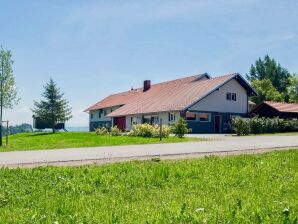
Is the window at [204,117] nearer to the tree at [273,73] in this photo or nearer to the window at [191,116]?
the window at [191,116]

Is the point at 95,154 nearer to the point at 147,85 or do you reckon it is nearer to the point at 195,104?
the point at 195,104

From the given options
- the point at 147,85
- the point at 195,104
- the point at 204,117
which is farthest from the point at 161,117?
the point at 147,85

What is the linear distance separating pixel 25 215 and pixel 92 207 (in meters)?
0.94

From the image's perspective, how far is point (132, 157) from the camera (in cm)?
1284

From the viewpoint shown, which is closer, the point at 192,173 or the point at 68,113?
the point at 192,173

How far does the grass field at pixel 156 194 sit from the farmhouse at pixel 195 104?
111 feet

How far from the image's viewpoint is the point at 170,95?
50688 mm

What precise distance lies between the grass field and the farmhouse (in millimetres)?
33948

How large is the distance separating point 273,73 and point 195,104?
68650 mm

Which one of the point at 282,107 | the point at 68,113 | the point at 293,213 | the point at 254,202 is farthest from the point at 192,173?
the point at 68,113

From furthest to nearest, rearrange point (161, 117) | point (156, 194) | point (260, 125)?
point (161, 117)
point (260, 125)
point (156, 194)

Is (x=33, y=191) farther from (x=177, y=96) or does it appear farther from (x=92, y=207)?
(x=177, y=96)

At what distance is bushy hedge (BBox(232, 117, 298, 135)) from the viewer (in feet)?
125

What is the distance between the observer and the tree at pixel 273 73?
10581 centimetres
